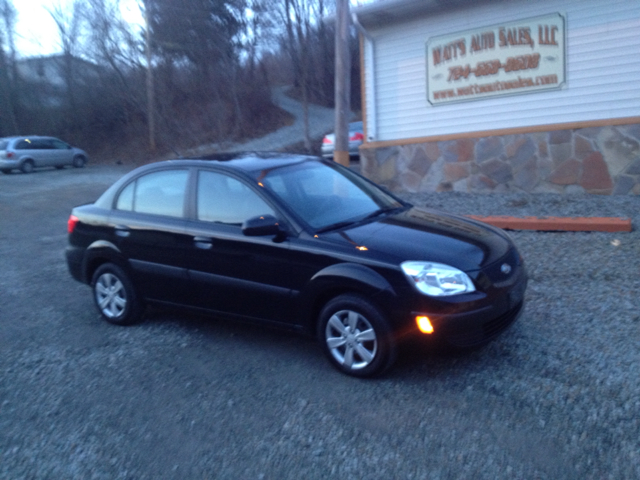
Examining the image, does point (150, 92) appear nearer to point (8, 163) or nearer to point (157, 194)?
point (8, 163)

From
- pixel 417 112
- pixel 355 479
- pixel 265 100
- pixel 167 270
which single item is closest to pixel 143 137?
pixel 265 100

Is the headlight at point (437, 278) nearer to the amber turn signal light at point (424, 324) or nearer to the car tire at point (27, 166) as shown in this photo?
the amber turn signal light at point (424, 324)

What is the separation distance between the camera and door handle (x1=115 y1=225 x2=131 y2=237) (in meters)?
5.73

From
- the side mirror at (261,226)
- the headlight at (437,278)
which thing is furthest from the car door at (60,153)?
the headlight at (437,278)

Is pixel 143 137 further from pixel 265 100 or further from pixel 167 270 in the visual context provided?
pixel 167 270

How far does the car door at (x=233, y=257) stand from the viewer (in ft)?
15.6

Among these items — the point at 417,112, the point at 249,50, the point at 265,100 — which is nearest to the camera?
the point at 417,112

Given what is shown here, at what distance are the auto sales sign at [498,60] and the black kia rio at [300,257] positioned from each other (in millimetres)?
5996

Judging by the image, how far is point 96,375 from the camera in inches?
189

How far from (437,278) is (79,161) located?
2972 cm

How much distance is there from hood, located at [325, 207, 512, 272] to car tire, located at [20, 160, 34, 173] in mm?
25829

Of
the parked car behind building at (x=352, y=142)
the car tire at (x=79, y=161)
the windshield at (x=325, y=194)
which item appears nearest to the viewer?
the windshield at (x=325, y=194)

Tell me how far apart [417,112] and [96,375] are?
28.6ft

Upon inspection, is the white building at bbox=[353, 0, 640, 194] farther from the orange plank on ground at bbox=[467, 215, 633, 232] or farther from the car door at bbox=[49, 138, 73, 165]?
the car door at bbox=[49, 138, 73, 165]
